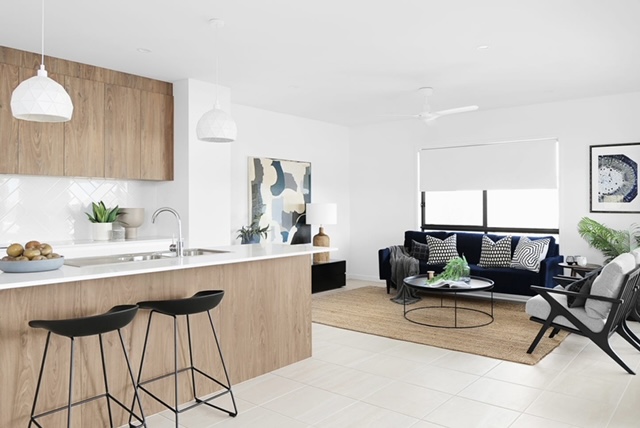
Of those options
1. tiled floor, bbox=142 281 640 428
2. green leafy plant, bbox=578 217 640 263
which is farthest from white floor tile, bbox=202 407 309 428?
green leafy plant, bbox=578 217 640 263

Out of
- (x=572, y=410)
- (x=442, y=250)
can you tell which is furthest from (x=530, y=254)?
(x=572, y=410)

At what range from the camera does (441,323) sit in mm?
5398

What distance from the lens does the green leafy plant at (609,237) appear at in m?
5.88

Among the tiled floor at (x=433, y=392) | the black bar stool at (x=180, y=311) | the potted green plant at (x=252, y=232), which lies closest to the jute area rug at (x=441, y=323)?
the tiled floor at (x=433, y=392)

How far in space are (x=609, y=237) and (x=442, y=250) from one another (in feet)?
6.57

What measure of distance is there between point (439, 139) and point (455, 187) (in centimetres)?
78

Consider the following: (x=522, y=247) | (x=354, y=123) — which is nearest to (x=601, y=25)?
(x=522, y=247)

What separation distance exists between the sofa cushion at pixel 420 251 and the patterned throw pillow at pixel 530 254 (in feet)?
3.92

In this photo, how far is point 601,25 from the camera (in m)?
3.83

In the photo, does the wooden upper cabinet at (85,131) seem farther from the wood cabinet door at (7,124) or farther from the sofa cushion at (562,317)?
the sofa cushion at (562,317)

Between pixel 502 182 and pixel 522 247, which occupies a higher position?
pixel 502 182

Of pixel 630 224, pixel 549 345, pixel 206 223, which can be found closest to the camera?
pixel 549 345

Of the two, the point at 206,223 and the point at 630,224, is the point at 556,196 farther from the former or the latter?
the point at 206,223

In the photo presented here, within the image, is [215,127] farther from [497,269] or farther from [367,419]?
[497,269]
